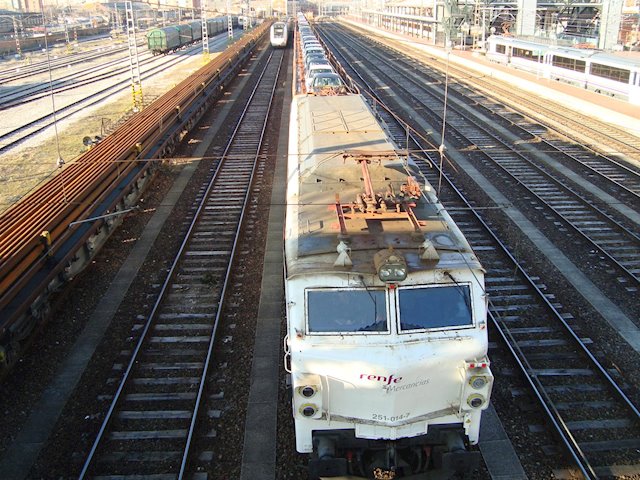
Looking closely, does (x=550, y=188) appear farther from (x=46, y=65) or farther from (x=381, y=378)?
(x=46, y=65)

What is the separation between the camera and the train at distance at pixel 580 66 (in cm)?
3138

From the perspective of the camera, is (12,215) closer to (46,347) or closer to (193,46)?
(46,347)

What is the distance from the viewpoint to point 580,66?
3672 centimetres

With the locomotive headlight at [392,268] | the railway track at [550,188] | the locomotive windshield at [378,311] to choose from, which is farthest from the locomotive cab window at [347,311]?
the railway track at [550,188]

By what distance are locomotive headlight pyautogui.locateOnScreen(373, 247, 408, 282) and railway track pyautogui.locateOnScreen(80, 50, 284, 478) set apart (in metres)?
4.00

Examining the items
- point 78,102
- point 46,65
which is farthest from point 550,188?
point 46,65

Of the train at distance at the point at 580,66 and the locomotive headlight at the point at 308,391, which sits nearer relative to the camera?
the locomotive headlight at the point at 308,391

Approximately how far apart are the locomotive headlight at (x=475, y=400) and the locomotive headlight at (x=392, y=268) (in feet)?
5.55

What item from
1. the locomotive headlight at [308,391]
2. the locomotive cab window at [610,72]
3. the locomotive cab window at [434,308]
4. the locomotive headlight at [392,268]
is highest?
the locomotive cab window at [610,72]

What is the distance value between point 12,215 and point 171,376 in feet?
21.8

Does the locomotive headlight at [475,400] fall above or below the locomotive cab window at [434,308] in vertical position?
below

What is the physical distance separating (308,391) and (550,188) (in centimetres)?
1483

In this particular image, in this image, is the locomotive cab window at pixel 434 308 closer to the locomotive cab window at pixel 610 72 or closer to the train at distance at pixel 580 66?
the train at distance at pixel 580 66

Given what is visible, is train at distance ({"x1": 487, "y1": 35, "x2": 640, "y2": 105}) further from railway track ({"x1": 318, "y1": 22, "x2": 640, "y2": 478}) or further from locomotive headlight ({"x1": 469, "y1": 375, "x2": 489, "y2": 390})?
locomotive headlight ({"x1": 469, "y1": 375, "x2": 489, "y2": 390})
